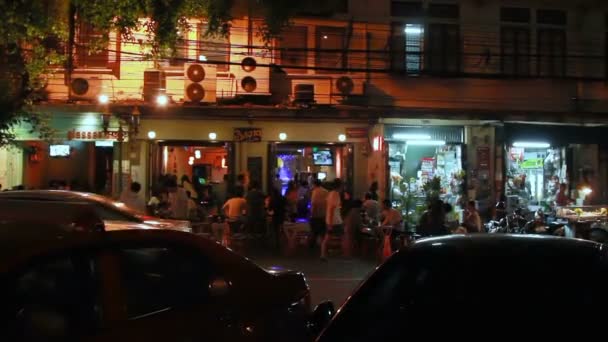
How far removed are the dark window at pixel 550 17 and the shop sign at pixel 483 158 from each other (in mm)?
4520

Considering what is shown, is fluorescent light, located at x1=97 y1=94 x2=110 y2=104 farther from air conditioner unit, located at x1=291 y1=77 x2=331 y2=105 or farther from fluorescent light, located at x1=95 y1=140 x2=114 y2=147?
air conditioner unit, located at x1=291 y1=77 x2=331 y2=105

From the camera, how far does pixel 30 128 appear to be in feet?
63.7

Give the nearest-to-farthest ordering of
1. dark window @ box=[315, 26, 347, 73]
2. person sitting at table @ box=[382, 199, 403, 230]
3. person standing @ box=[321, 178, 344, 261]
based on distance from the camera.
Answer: person sitting at table @ box=[382, 199, 403, 230] < person standing @ box=[321, 178, 344, 261] < dark window @ box=[315, 26, 347, 73]

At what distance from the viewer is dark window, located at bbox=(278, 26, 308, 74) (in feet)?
66.5

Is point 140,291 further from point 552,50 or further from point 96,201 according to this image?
point 552,50

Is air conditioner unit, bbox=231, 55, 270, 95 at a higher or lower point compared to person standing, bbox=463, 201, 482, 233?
higher

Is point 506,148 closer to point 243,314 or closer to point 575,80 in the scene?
point 575,80

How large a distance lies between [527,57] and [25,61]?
1487 cm

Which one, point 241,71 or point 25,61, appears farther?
point 241,71

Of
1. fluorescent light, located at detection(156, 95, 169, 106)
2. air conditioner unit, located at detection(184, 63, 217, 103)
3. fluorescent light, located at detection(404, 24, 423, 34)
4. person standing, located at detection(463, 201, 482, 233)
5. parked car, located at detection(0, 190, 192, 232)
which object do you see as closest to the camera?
parked car, located at detection(0, 190, 192, 232)

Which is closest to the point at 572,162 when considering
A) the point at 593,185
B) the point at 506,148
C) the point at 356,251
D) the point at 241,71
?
the point at 593,185

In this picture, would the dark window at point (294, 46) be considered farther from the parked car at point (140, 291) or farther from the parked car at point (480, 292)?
the parked car at point (480, 292)

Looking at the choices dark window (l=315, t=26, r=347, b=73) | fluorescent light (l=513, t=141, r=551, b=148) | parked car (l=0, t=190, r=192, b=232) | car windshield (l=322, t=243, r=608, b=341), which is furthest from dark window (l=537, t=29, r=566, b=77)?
car windshield (l=322, t=243, r=608, b=341)

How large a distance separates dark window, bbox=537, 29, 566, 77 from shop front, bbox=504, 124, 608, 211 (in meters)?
1.88
